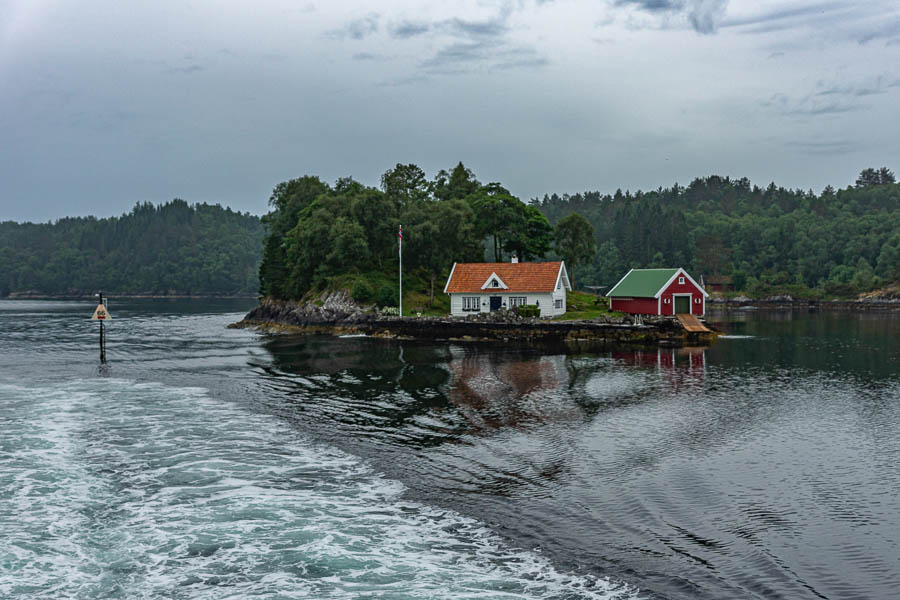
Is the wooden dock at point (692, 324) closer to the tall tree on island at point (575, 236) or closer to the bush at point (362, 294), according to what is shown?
the tall tree on island at point (575, 236)

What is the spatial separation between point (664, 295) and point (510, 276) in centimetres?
1626

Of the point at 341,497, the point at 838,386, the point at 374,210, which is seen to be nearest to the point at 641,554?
the point at 341,497

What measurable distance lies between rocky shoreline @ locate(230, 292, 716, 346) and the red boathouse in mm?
7403

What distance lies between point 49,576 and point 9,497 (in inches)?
263

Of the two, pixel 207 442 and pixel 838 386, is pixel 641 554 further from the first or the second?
pixel 838 386

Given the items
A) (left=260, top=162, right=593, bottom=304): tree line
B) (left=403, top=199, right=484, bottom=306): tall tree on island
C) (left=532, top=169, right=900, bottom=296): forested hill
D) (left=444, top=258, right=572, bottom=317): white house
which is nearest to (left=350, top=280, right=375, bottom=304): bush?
(left=260, top=162, right=593, bottom=304): tree line

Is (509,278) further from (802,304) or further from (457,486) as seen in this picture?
(802,304)

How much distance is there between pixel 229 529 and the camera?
1641 cm

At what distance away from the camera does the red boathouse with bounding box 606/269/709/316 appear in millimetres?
68750

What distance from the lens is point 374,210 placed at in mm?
88562

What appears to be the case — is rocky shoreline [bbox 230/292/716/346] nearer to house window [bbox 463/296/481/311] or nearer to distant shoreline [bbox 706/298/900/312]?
house window [bbox 463/296/481/311]

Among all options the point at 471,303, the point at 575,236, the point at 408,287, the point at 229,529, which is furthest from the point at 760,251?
the point at 229,529

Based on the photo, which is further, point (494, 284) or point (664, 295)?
point (494, 284)

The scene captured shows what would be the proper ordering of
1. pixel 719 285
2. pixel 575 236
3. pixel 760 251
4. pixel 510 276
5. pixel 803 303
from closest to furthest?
pixel 510 276
pixel 575 236
pixel 803 303
pixel 719 285
pixel 760 251
